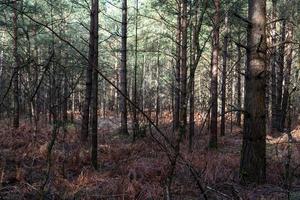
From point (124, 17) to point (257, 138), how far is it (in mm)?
11024

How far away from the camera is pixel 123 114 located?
16031 mm

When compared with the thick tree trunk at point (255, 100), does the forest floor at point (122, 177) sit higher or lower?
lower

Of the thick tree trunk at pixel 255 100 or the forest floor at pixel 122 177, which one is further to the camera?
the thick tree trunk at pixel 255 100

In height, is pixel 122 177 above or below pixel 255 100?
below

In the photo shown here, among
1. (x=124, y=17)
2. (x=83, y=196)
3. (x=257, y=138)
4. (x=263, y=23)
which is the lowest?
(x=83, y=196)

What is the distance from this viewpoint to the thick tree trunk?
595 centimetres

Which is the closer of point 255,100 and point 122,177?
point 255,100

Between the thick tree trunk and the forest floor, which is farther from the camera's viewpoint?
the thick tree trunk

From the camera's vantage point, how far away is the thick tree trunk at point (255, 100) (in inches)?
234

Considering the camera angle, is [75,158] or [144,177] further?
[75,158]

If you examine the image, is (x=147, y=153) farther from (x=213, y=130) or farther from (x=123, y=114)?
(x=123, y=114)

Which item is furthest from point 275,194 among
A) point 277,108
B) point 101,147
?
point 277,108

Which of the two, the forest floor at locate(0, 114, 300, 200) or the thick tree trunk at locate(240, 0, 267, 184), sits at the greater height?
the thick tree trunk at locate(240, 0, 267, 184)

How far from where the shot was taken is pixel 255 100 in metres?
5.97
